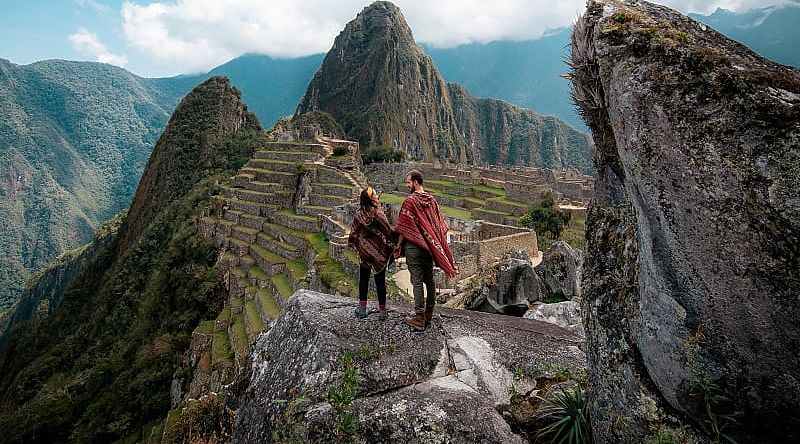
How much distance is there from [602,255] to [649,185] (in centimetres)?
67

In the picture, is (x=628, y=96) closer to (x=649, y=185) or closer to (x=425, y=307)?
(x=649, y=185)

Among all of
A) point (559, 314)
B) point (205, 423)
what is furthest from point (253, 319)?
point (559, 314)

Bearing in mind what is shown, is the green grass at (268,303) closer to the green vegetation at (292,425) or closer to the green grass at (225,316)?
the green grass at (225,316)

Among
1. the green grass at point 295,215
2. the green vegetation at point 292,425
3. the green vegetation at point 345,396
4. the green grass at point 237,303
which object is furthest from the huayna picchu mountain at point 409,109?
the green vegetation at point 292,425

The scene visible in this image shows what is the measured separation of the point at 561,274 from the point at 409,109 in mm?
140070

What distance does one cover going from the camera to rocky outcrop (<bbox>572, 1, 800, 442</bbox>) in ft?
5.64

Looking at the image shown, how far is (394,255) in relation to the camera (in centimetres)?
407

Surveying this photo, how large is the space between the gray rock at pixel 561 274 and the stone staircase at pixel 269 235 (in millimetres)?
7503

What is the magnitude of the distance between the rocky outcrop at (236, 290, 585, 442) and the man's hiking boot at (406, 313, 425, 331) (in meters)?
0.06

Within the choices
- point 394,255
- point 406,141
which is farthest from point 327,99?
point 394,255

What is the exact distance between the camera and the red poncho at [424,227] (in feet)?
12.5

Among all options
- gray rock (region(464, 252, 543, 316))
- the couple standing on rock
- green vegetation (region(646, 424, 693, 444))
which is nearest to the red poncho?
the couple standing on rock

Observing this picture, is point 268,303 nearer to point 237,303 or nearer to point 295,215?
point 237,303

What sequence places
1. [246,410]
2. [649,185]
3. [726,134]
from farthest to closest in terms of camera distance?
[246,410] → [649,185] → [726,134]
